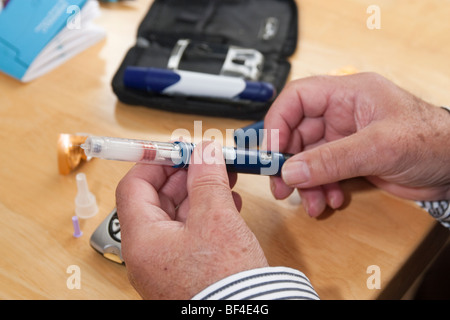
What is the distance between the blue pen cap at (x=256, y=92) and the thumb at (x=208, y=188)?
0.24 m

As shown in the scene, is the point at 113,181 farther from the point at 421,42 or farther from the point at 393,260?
the point at 421,42

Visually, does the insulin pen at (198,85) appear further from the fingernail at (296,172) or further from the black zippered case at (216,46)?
the fingernail at (296,172)

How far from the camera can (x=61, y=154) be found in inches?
28.0

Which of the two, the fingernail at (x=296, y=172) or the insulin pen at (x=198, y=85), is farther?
the insulin pen at (x=198, y=85)

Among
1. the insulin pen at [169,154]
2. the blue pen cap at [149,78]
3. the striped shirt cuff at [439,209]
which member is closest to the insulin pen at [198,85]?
the blue pen cap at [149,78]

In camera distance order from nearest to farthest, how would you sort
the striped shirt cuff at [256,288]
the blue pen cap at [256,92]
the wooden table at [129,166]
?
the striped shirt cuff at [256,288] < the wooden table at [129,166] < the blue pen cap at [256,92]

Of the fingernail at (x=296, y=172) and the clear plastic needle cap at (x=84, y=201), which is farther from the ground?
the fingernail at (x=296, y=172)

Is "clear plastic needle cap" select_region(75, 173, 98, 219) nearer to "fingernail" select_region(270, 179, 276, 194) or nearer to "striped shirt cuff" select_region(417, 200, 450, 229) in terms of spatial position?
"fingernail" select_region(270, 179, 276, 194)

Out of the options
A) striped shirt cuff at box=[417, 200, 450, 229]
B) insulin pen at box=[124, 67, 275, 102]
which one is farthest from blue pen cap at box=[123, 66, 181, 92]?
striped shirt cuff at box=[417, 200, 450, 229]

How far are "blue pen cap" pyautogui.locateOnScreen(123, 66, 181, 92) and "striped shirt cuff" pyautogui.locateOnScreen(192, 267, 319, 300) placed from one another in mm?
422

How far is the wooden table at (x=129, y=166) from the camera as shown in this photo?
0.62m

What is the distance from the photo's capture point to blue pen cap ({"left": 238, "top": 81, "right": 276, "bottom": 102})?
2.67 ft

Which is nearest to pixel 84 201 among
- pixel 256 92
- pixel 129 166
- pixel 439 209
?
pixel 129 166
